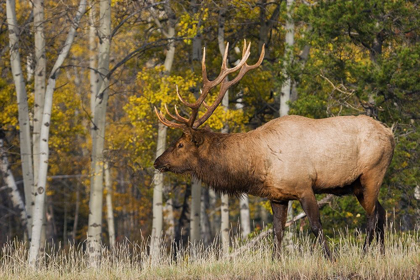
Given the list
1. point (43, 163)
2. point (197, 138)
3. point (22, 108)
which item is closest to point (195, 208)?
point (22, 108)

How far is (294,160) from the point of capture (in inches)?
342

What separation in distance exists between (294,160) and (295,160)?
0.01 metres

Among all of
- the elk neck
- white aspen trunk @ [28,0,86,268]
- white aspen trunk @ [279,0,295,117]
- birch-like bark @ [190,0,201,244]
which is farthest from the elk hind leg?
birch-like bark @ [190,0,201,244]

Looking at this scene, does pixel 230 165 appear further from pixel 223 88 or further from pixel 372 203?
pixel 372 203

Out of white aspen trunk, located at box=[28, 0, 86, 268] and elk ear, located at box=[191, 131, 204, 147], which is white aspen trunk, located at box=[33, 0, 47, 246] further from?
elk ear, located at box=[191, 131, 204, 147]

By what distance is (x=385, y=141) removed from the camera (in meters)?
9.09

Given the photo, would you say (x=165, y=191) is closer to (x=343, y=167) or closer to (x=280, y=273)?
(x=343, y=167)

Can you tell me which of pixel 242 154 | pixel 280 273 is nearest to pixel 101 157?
pixel 242 154

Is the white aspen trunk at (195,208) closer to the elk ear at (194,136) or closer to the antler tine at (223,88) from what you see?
the antler tine at (223,88)

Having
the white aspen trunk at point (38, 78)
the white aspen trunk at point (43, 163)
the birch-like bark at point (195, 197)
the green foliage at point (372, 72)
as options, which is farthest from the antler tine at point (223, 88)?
the birch-like bark at point (195, 197)

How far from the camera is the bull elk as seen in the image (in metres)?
8.70

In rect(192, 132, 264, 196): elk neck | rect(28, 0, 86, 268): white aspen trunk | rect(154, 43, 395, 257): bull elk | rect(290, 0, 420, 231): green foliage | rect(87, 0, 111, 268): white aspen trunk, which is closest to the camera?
rect(154, 43, 395, 257): bull elk

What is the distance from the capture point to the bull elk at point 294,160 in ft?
28.6

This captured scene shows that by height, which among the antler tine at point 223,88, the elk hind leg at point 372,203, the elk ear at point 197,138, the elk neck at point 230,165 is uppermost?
the antler tine at point 223,88
